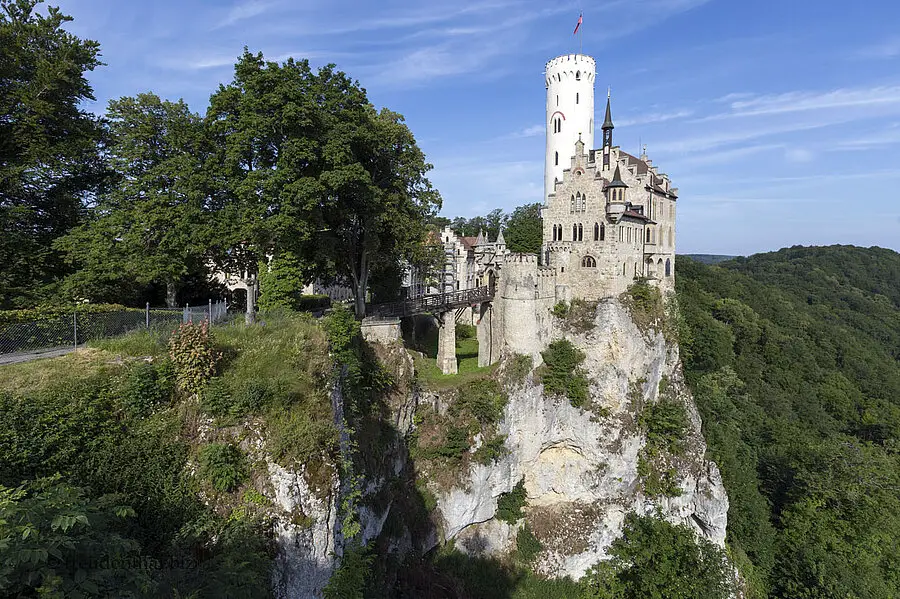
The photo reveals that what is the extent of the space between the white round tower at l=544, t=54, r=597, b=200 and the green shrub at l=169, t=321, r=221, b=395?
30.7 meters

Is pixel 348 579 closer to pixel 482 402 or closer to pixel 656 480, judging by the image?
pixel 482 402

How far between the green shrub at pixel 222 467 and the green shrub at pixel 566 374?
70.6 ft

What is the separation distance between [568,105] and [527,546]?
32.1m

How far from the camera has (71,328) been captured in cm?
1341

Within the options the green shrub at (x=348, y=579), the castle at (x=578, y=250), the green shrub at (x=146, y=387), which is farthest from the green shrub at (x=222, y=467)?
the castle at (x=578, y=250)

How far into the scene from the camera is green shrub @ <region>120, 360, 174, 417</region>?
11.3 meters

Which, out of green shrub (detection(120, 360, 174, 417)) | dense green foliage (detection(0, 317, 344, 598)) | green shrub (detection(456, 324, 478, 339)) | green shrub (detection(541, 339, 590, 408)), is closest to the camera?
dense green foliage (detection(0, 317, 344, 598))

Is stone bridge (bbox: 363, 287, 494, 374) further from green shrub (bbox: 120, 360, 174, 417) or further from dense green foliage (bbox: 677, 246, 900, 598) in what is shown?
dense green foliage (bbox: 677, 246, 900, 598)

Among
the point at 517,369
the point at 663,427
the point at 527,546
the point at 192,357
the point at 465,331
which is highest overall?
the point at 192,357

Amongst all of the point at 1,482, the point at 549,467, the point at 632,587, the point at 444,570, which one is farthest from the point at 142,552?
the point at 632,587

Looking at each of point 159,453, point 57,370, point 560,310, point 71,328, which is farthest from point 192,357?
point 560,310

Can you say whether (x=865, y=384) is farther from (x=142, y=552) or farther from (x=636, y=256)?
(x=142, y=552)

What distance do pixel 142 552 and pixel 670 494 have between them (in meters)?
30.0

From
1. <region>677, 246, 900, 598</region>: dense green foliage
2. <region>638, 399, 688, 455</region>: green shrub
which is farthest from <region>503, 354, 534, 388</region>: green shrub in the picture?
<region>677, 246, 900, 598</region>: dense green foliage
